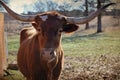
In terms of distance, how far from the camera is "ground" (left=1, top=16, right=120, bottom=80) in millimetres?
7078

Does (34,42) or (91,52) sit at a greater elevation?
(34,42)

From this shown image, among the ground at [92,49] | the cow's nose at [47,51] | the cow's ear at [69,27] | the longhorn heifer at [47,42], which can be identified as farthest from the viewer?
the ground at [92,49]

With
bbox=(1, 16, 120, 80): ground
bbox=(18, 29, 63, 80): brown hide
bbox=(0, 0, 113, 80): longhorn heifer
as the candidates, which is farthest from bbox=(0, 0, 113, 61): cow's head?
bbox=(1, 16, 120, 80): ground

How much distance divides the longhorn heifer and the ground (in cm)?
307

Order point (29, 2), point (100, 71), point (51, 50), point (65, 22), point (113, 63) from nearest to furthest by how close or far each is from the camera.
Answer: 1. point (51, 50)
2. point (65, 22)
3. point (100, 71)
4. point (113, 63)
5. point (29, 2)

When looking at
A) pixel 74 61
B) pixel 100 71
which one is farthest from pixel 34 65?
pixel 74 61

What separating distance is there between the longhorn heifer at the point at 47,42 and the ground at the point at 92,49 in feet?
10.1

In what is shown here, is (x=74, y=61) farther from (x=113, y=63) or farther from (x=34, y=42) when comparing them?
(x=34, y=42)

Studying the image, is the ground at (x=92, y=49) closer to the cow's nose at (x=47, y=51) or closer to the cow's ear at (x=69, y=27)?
the cow's ear at (x=69, y=27)

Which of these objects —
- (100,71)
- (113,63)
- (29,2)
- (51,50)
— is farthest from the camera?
(29,2)

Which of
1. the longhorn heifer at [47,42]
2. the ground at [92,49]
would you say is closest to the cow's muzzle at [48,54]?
the longhorn heifer at [47,42]

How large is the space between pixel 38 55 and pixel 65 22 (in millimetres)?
441

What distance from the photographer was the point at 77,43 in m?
8.37

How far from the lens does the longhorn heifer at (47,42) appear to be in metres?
3.19
